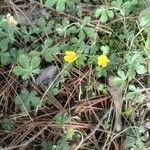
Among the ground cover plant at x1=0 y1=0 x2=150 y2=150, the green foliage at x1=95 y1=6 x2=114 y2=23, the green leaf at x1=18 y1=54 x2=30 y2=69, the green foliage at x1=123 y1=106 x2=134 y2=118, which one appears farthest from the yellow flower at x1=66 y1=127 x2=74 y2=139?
the green foliage at x1=95 y1=6 x2=114 y2=23

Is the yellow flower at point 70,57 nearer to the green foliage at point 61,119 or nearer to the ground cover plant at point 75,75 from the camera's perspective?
the ground cover plant at point 75,75

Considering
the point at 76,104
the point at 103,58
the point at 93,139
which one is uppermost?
the point at 103,58

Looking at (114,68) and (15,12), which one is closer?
(114,68)

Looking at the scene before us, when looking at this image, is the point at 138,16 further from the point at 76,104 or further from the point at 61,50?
the point at 76,104

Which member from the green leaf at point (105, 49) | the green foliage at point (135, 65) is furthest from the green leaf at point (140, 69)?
the green leaf at point (105, 49)

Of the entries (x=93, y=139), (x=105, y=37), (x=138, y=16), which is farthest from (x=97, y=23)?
(x=93, y=139)

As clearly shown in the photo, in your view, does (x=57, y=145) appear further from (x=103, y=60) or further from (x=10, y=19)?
(x=10, y=19)

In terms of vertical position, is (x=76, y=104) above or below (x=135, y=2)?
below
